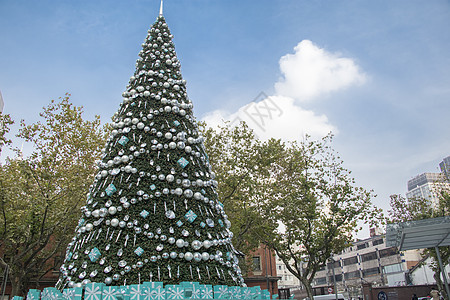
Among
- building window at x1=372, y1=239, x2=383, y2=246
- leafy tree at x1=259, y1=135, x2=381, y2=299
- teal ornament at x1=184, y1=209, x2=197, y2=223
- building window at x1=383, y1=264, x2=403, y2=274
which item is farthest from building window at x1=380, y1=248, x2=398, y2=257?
teal ornament at x1=184, y1=209, x2=197, y2=223

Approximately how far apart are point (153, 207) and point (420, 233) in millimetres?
8649

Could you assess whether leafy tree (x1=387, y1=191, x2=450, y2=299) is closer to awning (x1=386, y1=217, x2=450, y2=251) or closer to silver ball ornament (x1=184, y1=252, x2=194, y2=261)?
awning (x1=386, y1=217, x2=450, y2=251)

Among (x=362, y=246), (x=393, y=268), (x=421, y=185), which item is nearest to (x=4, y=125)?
(x=393, y=268)

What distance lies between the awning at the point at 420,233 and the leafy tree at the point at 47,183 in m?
12.0

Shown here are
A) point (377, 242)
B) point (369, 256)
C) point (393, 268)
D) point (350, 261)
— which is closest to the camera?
point (393, 268)

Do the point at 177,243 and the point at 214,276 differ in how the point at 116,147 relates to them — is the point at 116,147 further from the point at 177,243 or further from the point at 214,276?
the point at 214,276

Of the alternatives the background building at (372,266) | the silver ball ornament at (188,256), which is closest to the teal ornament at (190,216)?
the silver ball ornament at (188,256)

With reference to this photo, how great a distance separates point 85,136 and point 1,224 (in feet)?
16.4

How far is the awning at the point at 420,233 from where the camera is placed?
29.1 feet

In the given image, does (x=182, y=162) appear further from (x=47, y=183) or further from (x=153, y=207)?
(x=47, y=183)

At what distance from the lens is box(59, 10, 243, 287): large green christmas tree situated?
4.34 m

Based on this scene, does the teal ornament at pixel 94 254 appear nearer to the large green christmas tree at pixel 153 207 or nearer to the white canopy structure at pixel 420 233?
the large green christmas tree at pixel 153 207

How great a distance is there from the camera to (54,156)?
42.4ft

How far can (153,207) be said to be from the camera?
15.5ft
